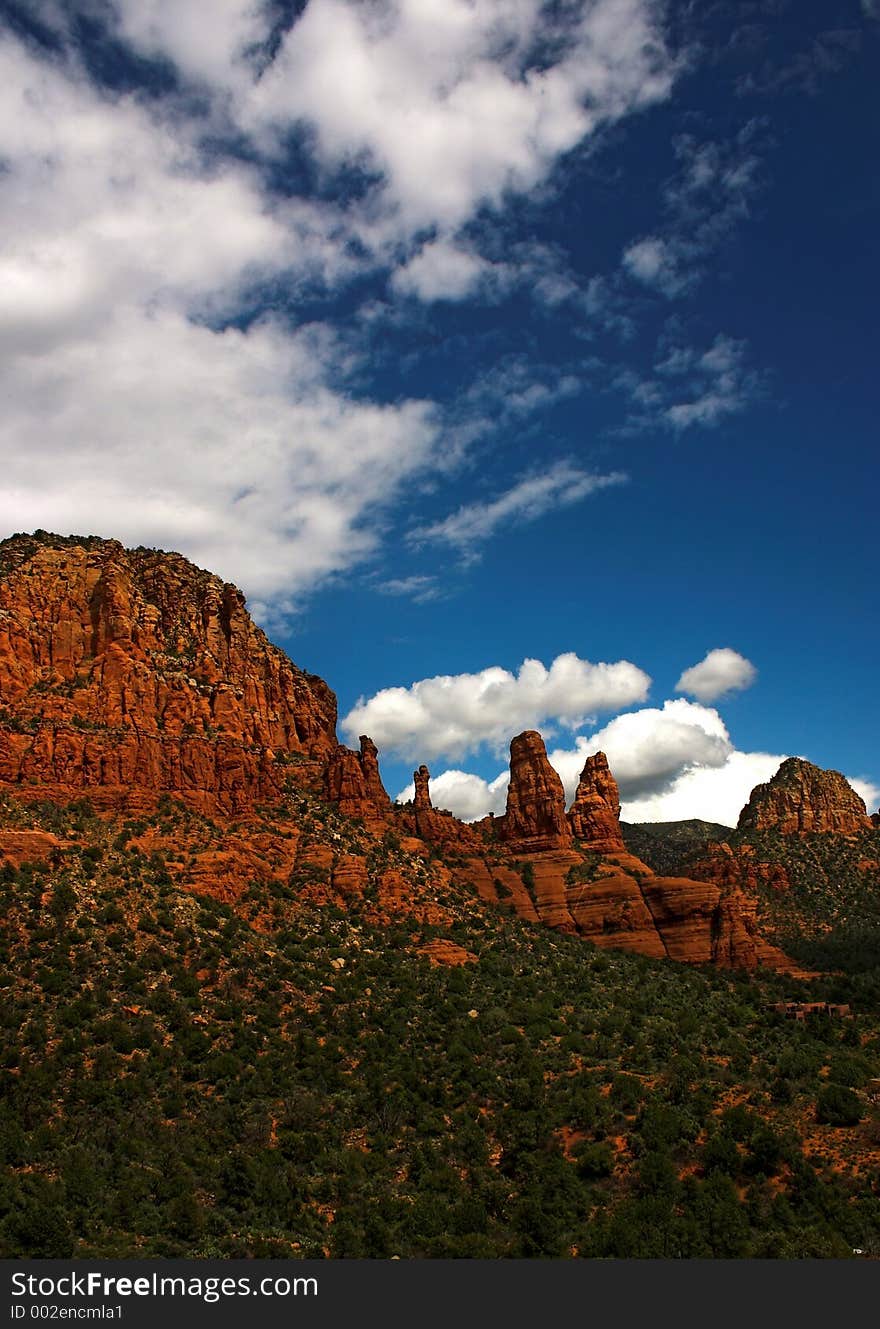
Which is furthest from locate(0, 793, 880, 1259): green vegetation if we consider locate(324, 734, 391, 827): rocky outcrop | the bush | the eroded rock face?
locate(324, 734, 391, 827): rocky outcrop

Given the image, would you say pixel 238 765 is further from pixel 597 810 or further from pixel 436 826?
pixel 597 810

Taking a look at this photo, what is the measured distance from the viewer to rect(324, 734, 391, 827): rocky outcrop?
83.8 metres

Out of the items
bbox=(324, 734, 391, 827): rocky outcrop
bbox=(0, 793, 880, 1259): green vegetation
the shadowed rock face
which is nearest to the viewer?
bbox=(0, 793, 880, 1259): green vegetation

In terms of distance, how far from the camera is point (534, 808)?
99.3 m

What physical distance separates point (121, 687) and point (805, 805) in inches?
4091

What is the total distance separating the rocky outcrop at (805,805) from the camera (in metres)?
132

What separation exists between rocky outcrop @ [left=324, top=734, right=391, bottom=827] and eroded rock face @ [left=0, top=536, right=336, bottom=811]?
15.8 ft

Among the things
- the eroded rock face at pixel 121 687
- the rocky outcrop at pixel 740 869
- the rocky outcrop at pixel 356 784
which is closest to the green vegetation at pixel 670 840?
the rocky outcrop at pixel 740 869

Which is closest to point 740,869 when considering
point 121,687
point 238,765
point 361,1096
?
point 238,765

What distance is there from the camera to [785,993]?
77.1m

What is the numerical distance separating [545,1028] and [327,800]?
119ft

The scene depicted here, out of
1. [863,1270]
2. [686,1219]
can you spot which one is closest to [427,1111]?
[686,1219]

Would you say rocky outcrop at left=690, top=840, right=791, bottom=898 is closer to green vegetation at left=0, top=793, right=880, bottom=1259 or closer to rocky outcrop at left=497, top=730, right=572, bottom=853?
rocky outcrop at left=497, top=730, right=572, bottom=853

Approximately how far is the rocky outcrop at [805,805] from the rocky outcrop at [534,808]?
162 ft
